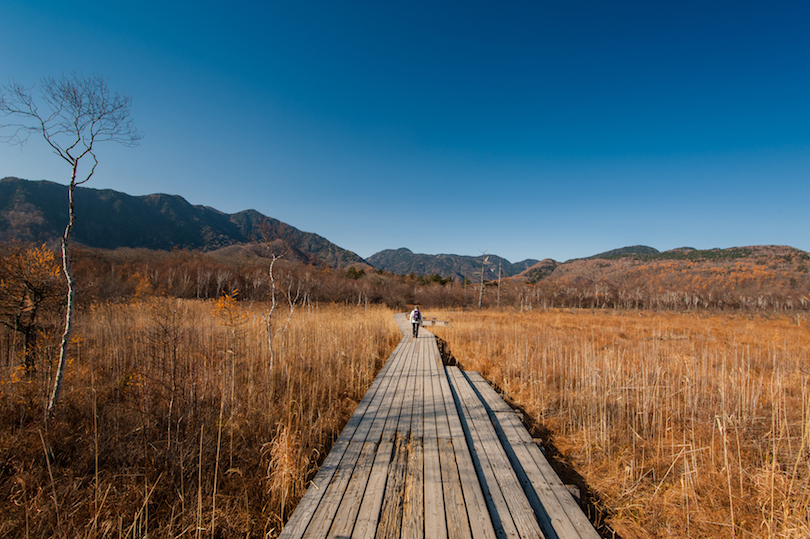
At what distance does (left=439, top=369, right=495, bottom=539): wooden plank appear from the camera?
209 cm

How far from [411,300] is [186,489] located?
42.0 meters

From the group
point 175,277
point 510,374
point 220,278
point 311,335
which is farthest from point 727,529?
point 175,277

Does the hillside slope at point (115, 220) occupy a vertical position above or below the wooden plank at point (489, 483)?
above

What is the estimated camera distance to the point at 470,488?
2535 mm

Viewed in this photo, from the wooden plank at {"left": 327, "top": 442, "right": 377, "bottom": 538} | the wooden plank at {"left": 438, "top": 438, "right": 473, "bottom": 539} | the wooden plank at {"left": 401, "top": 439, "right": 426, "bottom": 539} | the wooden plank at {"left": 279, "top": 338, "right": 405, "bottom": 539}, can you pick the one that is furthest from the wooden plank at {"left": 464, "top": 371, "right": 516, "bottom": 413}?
the wooden plank at {"left": 327, "top": 442, "right": 377, "bottom": 538}

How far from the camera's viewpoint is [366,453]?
10.2 ft

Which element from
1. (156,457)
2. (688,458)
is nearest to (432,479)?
(156,457)

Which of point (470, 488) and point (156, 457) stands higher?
point (470, 488)

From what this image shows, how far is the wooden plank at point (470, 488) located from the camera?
82.3 inches

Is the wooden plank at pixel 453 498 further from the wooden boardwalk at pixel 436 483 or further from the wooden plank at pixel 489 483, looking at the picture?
the wooden plank at pixel 489 483

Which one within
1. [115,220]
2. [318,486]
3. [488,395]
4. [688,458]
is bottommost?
[688,458]

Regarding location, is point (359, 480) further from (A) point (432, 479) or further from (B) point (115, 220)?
(B) point (115, 220)

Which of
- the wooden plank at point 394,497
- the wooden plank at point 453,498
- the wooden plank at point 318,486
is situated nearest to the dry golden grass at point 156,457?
the wooden plank at point 318,486

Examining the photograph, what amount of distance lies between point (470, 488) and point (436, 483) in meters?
0.31
